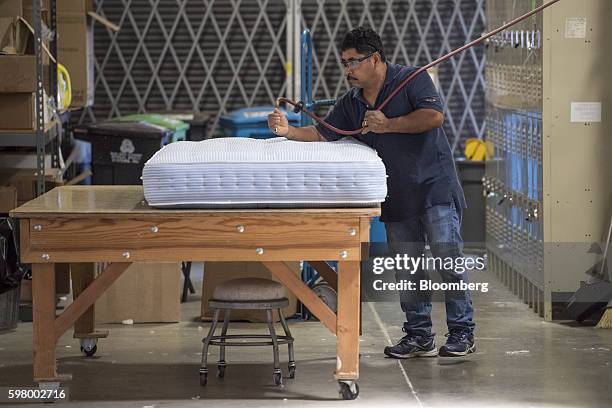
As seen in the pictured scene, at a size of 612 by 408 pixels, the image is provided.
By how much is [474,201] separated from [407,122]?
3.52 metres

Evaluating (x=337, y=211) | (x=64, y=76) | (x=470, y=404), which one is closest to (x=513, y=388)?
(x=470, y=404)

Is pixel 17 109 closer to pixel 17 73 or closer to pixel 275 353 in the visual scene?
→ pixel 17 73

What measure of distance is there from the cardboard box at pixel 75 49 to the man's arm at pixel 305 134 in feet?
8.35

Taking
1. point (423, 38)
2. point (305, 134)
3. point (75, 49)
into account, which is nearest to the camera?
point (305, 134)

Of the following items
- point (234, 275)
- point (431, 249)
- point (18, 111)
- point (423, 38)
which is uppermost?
point (423, 38)

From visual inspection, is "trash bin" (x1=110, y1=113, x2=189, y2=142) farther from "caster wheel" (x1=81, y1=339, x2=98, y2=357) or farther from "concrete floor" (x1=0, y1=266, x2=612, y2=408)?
"caster wheel" (x1=81, y1=339, x2=98, y2=357)

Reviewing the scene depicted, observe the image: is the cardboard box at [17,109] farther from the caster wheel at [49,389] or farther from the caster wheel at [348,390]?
the caster wheel at [348,390]

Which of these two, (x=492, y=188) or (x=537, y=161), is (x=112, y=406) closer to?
(x=537, y=161)

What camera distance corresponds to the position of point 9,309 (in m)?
5.11

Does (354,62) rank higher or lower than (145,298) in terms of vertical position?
higher

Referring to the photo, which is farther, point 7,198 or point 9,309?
point 7,198

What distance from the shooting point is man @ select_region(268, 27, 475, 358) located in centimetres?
424

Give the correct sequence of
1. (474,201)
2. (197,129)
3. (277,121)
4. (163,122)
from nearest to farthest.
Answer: (277,121) → (163,122) → (474,201) → (197,129)

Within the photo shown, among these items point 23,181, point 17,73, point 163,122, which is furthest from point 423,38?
point 17,73
